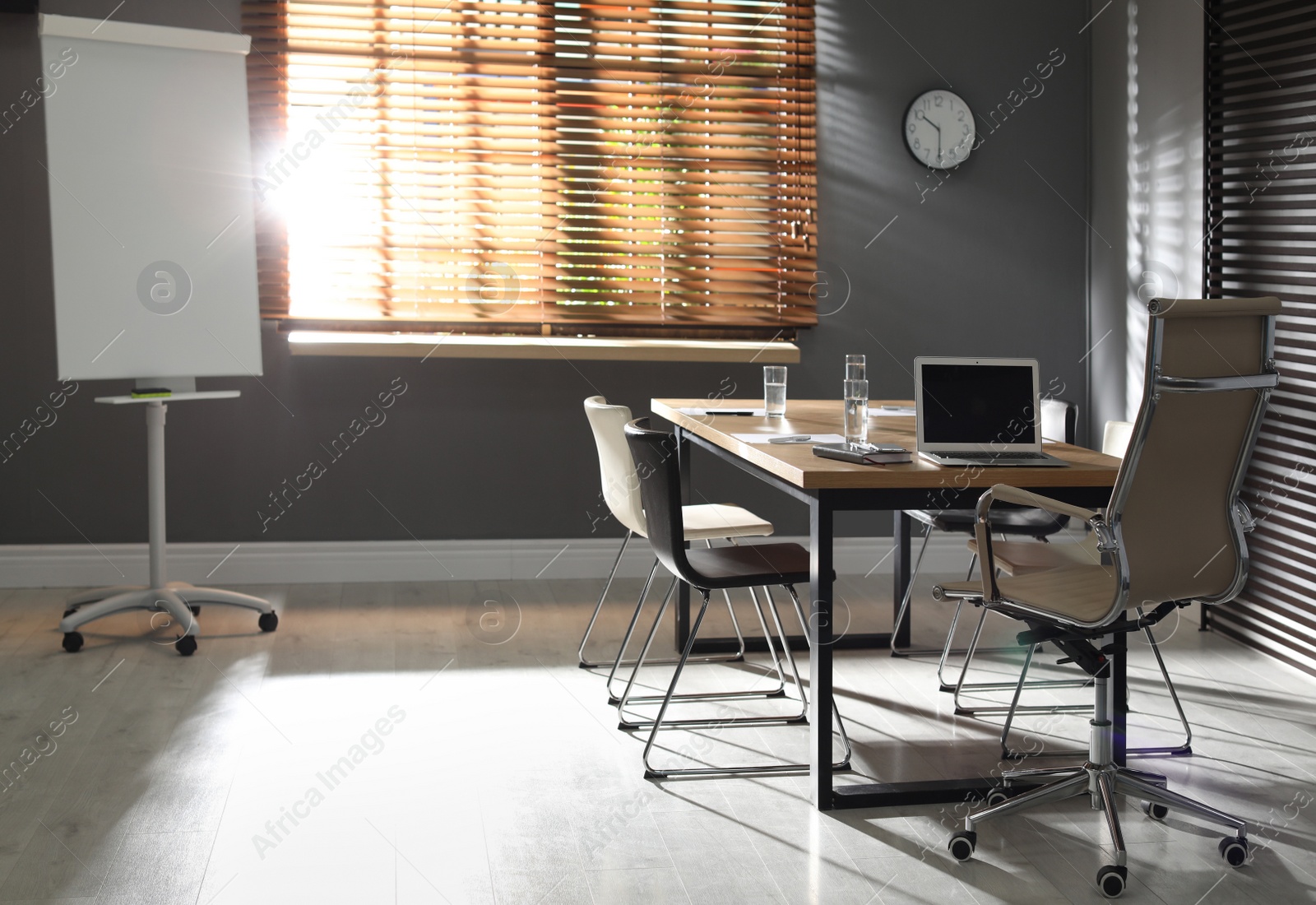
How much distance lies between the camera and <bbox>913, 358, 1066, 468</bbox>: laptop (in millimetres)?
2672

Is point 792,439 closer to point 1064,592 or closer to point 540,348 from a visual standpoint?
point 1064,592

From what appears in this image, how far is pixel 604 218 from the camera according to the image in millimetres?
4758

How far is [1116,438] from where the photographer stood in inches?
126

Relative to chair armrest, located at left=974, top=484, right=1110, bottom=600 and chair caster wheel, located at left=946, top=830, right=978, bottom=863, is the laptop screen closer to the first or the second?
chair armrest, located at left=974, top=484, right=1110, bottom=600

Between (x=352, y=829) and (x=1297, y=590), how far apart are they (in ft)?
9.86

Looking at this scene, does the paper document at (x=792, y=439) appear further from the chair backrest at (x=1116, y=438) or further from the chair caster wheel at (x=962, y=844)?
the chair caster wheel at (x=962, y=844)

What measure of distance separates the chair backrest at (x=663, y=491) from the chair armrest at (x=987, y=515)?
671mm

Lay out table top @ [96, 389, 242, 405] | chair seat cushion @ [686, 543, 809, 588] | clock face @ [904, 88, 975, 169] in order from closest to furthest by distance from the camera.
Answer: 1. chair seat cushion @ [686, 543, 809, 588]
2. table top @ [96, 389, 242, 405]
3. clock face @ [904, 88, 975, 169]

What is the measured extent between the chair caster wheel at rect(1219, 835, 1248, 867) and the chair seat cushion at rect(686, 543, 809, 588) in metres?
1.00

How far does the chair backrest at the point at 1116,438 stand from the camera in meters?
3.13

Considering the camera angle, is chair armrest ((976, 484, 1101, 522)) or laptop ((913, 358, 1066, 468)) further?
laptop ((913, 358, 1066, 468))

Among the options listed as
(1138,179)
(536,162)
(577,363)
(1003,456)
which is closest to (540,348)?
(577,363)

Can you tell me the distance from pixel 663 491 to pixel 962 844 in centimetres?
99

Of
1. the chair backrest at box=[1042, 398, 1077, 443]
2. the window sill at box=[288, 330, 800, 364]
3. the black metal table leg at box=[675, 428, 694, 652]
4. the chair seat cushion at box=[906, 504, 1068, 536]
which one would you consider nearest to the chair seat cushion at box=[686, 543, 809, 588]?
the black metal table leg at box=[675, 428, 694, 652]
